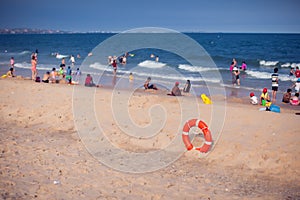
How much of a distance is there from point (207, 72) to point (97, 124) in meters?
16.7

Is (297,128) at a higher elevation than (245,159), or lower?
higher

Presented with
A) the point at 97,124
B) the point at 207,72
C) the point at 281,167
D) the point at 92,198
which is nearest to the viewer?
the point at 92,198

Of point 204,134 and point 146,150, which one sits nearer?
point 204,134

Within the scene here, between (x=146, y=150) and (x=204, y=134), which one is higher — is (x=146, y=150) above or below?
below

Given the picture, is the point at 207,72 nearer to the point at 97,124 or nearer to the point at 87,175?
the point at 97,124

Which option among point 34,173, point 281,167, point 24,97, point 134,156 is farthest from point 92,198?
point 24,97

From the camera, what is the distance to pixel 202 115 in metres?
9.27

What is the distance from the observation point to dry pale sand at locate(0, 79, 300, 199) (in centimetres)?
552

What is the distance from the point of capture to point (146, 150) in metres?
7.71

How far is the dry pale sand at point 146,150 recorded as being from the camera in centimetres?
552

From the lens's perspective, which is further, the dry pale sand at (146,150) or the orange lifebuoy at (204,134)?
the orange lifebuoy at (204,134)

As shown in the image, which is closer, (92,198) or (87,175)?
(92,198)

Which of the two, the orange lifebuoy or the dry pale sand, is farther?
the orange lifebuoy

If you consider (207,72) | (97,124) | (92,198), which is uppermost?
(207,72)
